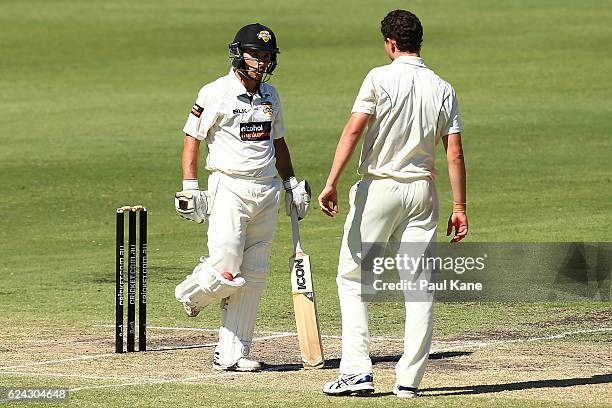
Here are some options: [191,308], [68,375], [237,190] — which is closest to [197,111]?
[237,190]

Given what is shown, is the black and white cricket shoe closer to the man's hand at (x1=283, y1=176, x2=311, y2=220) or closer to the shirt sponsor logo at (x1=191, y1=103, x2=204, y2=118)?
the man's hand at (x1=283, y1=176, x2=311, y2=220)

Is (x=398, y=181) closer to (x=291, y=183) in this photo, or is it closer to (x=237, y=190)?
(x=237, y=190)

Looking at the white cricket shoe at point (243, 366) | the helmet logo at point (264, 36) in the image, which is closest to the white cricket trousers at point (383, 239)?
the white cricket shoe at point (243, 366)

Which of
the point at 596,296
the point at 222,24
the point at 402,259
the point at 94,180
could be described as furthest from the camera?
the point at 222,24

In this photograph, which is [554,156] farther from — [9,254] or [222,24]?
[222,24]

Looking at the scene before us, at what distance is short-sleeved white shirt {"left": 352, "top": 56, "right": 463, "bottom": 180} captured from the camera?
8125mm

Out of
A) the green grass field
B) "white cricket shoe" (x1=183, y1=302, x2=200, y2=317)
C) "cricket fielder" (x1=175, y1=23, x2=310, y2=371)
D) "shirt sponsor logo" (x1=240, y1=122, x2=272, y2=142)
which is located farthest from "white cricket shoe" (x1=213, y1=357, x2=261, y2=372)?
"shirt sponsor logo" (x1=240, y1=122, x2=272, y2=142)

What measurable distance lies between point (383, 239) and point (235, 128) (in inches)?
58.3

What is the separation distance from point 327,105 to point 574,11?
58.0 ft

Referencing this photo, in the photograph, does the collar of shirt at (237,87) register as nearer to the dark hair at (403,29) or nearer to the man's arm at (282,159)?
the man's arm at (282,159)

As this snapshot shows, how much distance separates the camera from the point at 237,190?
9195 millimetres

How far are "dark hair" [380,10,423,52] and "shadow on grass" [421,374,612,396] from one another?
6.21ft

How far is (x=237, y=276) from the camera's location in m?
9.32

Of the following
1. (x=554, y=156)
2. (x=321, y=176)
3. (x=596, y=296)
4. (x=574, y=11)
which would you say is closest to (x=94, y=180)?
(x=321, y=176)
